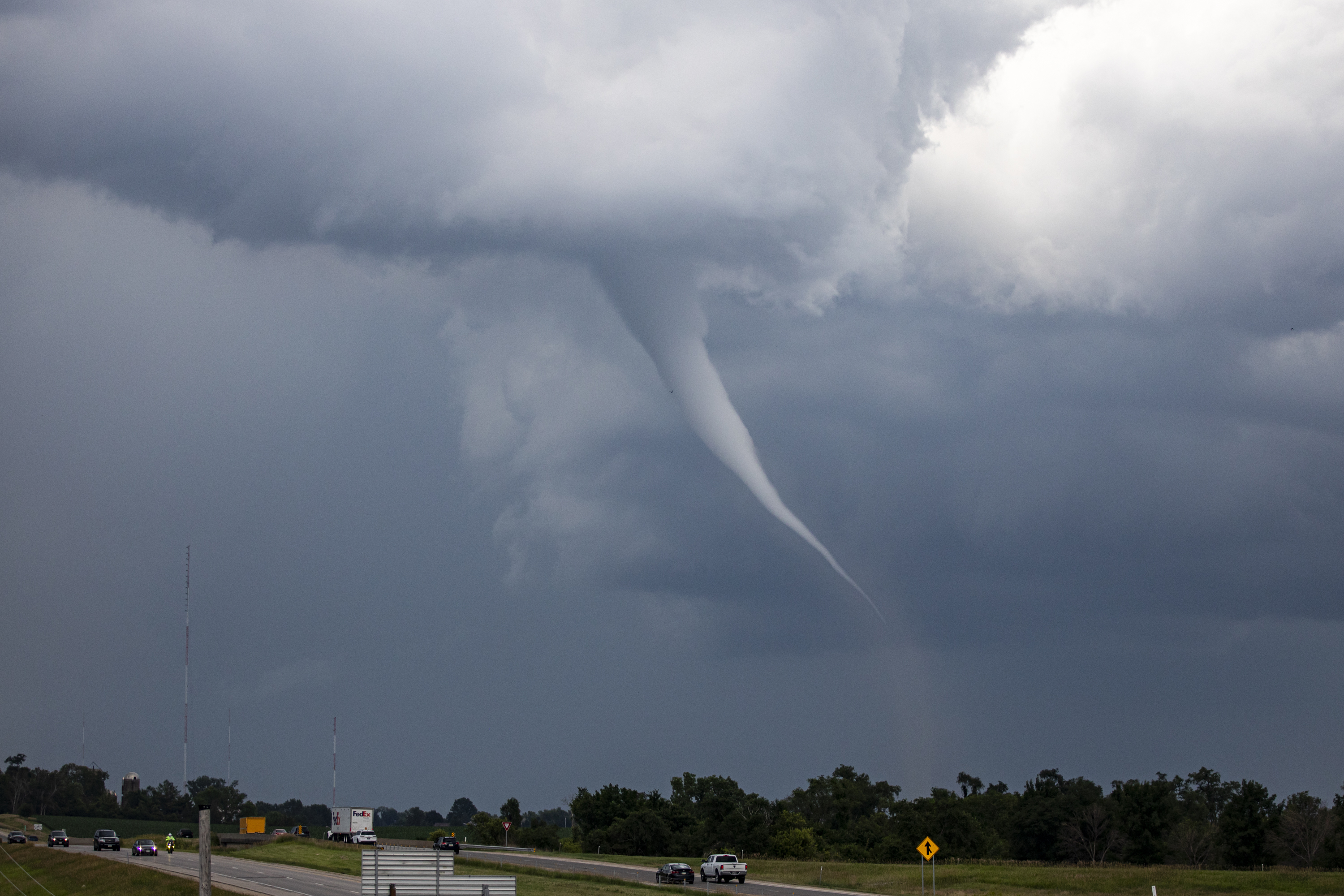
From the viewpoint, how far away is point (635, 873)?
10138 cm

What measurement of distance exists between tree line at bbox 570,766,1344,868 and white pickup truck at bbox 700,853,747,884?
43.8 metres

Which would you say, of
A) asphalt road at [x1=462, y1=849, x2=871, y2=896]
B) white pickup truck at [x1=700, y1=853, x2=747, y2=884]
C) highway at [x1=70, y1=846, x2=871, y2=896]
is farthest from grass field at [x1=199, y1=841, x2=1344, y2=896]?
white pickup truck at [x1=700, y1=853, x2=747, y2=884]

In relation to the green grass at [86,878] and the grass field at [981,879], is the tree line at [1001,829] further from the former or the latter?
the green grass at [86,878]

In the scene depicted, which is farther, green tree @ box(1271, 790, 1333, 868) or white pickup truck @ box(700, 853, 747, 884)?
green tree @ box(1271, 790, 1333, 868)

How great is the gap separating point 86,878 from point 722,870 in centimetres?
4530

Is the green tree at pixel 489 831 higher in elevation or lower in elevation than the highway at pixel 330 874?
lower

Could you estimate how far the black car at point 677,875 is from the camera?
293 feet

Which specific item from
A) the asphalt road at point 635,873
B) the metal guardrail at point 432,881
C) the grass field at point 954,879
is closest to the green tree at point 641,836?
the asphalt road at point 635,873

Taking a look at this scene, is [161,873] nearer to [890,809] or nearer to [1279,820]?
[1279,820]

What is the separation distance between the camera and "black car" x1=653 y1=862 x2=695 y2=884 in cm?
8919

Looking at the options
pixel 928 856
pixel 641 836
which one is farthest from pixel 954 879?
pixel 641 836

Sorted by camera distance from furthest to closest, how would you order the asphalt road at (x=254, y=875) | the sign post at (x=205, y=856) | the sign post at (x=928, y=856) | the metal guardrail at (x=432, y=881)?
1. the asphalt road at (x=254, y=875)
2. the sign post at (x=928, y=856)
3. the sign post at (x=205, y=856)
4. the metal guardrail at (x=432, y=881)

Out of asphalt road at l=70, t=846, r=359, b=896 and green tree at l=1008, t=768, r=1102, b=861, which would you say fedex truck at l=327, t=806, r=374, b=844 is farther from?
green tree at l=1008, t=768, r=1102, b=861

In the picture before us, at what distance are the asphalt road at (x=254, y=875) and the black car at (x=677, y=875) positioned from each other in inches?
881
